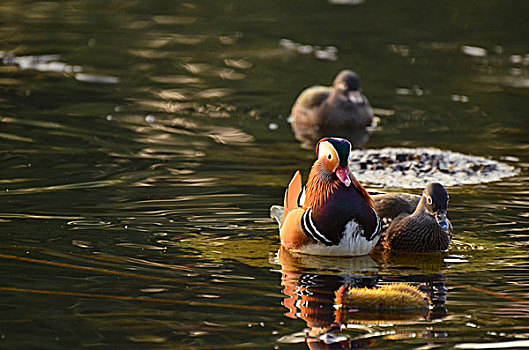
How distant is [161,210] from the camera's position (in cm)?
1115

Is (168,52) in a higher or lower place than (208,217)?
lower

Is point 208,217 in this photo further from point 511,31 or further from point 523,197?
point 511,31

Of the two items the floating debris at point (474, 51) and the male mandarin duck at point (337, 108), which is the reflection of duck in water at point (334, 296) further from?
the floating debris at point (474, 51)

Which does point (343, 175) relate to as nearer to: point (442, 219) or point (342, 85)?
point (442, 219)

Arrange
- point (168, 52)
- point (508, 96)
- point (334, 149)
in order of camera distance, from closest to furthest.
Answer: point (334, 149), point (508, 96), point (168, 52)

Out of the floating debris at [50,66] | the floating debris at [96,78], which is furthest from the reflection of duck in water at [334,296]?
the floating debris at [50,66]

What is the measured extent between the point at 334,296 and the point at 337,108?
29.7 ft

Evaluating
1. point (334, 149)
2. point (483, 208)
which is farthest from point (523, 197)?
point (334, 149)

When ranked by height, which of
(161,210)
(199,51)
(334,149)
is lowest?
(199,51)

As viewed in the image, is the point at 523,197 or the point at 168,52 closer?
the point at 523,197

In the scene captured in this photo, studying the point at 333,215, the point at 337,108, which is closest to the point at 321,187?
the point at 333,215

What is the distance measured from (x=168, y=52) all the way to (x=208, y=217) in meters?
10.8

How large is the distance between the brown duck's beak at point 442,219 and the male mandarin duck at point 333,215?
0.56 m

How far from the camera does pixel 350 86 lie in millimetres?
17312
